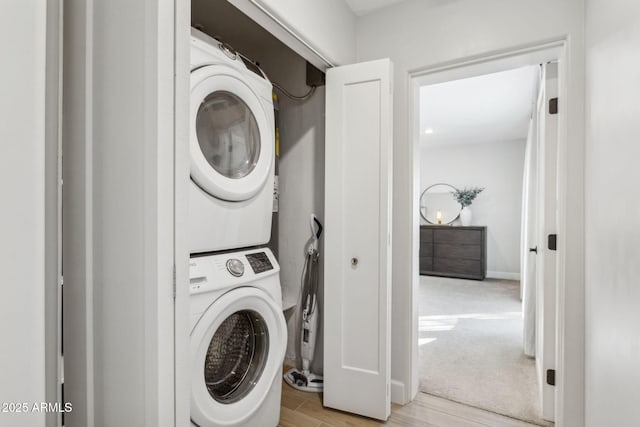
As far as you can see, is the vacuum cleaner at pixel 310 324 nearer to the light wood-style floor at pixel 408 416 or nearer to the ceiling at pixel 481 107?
the light wood-style floor at pixel 408 416

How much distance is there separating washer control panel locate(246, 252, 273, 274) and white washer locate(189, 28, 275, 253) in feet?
0.23

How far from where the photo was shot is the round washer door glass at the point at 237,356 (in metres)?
1.48

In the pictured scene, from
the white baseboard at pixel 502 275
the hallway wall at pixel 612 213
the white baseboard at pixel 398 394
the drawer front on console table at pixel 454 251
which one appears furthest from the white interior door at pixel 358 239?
the white baseboard at pixel 502 275

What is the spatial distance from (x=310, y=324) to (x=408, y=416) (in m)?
0.78

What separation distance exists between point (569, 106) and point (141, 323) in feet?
6.44

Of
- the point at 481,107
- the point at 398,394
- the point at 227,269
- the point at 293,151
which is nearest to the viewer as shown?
the point at 227,269

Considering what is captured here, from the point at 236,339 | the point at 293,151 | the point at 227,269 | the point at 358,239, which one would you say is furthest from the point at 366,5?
the point at 236,339

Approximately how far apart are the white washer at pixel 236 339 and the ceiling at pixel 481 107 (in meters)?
2.92

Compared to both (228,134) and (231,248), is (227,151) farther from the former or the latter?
(231,248)

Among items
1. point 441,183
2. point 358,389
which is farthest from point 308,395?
point 441,183

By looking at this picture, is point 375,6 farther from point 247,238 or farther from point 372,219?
point 247,238

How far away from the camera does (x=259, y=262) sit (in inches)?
62.9

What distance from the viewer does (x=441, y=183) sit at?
Result: 21.8ft

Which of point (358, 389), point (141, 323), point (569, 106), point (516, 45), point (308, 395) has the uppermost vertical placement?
point (516, 45)
